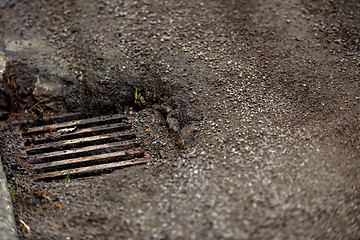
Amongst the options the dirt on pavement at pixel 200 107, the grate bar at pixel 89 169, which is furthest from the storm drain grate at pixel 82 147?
the dirt on pavement at pixel 200 107

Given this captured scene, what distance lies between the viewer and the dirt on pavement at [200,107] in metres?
2.19

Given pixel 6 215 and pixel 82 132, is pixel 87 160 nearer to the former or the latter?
pixel 82 132

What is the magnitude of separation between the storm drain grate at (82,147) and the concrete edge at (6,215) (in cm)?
29

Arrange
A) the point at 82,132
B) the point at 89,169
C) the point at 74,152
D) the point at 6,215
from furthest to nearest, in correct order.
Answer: the point at 82,132
the point at 74,152
the point at 89,169
the point at 6,215

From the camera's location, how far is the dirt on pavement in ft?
7.18

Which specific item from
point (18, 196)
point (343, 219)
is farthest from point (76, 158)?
point (343, 219)

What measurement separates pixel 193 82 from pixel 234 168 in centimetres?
99

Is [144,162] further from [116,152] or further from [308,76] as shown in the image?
[308,76]

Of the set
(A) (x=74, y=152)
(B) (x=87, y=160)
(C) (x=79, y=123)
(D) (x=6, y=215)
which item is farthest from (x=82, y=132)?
(D) (x=6, y=215)

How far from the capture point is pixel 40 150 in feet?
9.70

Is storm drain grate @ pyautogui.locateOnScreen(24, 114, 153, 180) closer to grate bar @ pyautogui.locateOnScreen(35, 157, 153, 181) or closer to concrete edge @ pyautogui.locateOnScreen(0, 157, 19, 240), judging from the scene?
grate bar @ pyautogui.locateOnScreen(35, 157, 153, 181)

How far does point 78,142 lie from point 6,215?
87 centimetres

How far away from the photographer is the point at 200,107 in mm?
2922

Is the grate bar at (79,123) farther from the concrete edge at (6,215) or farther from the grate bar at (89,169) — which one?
the concrete edge at (6,215)
